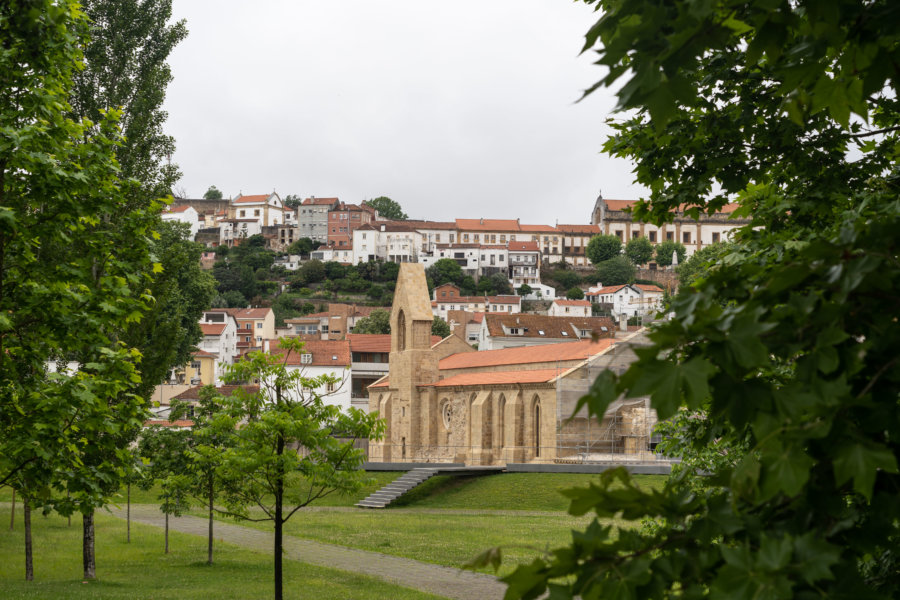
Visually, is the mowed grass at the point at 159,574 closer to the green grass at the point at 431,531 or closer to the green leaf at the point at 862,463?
the green grass at the point at 431,531

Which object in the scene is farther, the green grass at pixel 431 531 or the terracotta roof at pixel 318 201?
Result: the terracotta roof at pixel 318 201

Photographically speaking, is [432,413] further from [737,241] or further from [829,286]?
[829,286]

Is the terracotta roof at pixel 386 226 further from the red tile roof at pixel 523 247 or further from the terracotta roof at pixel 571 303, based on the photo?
the terracotta roof at pixel 571 303

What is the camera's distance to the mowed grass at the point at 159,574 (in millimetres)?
18109

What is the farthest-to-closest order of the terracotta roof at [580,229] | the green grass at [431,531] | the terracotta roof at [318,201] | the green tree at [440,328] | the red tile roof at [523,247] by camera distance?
the terracotta roof at [318,201] < the terracotta roof at [580,229] < the red tile roof at [523,247] < the green tree at [440,328] < the green grass at [431,531]

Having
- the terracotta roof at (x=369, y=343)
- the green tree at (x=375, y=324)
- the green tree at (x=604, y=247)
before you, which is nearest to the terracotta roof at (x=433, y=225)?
the green tree at (x=604, y=247)

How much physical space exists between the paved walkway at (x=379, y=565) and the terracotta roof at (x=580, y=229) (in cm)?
15543

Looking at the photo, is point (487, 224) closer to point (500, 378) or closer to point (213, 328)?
point (213, 328)

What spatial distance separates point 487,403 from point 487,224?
5188 inches

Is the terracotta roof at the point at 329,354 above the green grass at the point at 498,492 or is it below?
above

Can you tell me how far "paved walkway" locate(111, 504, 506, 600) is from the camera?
65.4 feet

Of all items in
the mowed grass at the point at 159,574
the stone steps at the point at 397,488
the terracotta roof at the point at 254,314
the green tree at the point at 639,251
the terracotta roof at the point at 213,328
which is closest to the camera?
the mowed grass at the point at 159,574

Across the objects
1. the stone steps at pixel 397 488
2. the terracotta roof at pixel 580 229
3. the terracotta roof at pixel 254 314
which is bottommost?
the stone steps at pixel 397 488

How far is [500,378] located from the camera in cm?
5394
